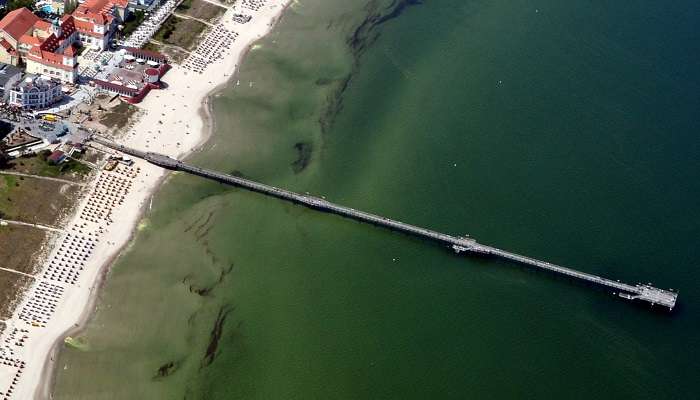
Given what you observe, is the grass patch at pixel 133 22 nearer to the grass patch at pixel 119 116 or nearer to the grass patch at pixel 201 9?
the grass patch at pixel 201 9

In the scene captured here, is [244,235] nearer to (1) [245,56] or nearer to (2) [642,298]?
(1) [245,56]

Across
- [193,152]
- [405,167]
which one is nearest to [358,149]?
[405,167]

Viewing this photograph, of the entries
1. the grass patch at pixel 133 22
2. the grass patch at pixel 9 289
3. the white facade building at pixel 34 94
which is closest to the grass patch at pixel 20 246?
the grass patch at pixel 9 289

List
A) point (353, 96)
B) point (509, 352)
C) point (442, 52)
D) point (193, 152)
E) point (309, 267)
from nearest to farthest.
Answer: point (509, 352)
point (309, 267)
point (193, 152)
point (353, 96)
point (442, 52)

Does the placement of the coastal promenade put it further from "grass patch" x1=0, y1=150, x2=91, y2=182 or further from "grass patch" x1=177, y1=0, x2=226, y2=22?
"grass patch" x1=177, y1=0, x2=226, y2=22

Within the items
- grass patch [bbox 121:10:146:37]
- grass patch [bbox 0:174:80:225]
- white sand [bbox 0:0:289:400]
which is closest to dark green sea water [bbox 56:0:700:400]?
white sand [bbox 0:0:289:400]

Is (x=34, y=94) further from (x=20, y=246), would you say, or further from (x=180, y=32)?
(x=180, y=32)

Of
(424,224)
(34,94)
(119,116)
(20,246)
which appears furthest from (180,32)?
(424,224)
